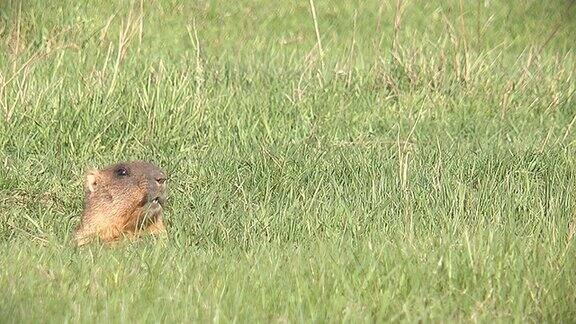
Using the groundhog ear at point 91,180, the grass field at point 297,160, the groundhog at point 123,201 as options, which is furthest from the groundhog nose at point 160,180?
the groundhog ear at point 91,180

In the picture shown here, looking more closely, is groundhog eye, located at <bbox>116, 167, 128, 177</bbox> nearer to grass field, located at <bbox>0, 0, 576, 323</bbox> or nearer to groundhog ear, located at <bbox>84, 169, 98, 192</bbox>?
groundhog ear, located at <bbox>84, 169, 98, 192</bbox>

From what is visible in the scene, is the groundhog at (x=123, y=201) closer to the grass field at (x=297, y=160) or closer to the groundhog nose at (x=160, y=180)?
the groundhog nose at (x=160, y=180)

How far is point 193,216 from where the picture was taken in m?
5.19

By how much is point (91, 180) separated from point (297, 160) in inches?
42.2

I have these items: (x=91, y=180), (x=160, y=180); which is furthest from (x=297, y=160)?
(x=91, y=180)

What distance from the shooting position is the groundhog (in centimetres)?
517

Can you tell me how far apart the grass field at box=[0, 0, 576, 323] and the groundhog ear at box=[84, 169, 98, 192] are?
194 mm

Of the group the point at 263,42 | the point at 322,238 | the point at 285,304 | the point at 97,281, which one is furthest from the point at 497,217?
the point at 263,42

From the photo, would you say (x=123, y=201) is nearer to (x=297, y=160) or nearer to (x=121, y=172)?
(x=121, y=172)

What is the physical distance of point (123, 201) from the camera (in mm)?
5367

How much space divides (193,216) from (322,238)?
0.67m

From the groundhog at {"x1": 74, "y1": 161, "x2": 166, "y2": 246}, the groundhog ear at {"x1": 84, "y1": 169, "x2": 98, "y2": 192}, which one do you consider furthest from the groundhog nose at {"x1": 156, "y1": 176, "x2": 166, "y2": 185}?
the groundhog ear at {"x1": 84, "y1": 169, "x2": 98, "y2": 192}

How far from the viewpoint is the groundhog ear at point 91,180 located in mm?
5344

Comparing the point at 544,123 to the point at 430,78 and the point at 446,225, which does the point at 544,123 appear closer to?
the point at 430,78
